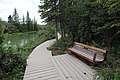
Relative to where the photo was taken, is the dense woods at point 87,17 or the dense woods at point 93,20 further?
the dense woods at point 87,17

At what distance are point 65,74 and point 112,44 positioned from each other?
4.63m

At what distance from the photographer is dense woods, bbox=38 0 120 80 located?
21.5 ft

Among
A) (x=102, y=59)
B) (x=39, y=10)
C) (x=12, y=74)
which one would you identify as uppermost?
(x=39, y=10)

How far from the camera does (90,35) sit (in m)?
9.88

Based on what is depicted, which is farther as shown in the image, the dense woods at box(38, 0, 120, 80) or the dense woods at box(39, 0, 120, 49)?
the dense woods at box(39, 0, 120, 49)

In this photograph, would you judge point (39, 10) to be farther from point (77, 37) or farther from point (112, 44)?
point (112, 44)

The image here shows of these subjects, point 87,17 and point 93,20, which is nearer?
point 93,20

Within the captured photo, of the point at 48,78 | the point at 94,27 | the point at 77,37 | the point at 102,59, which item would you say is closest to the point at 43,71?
the point at 48,78

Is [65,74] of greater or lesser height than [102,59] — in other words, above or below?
below

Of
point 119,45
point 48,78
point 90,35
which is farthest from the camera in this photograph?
point 90,35

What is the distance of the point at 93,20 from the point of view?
9.02 m

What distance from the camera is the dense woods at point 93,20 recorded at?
6.55m

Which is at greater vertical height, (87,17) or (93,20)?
(87,17)

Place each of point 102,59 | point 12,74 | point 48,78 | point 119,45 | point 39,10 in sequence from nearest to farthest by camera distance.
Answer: point 48,78 < point 102,59 < point 12,74 < point 119,45 < point 39,10
